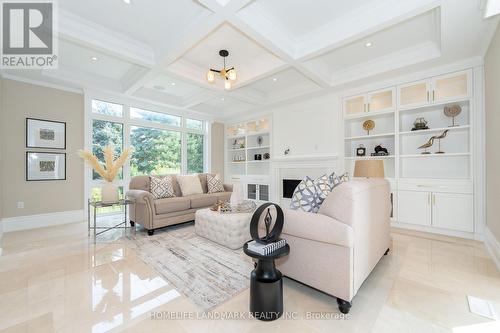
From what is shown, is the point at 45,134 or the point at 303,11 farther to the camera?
the point at 45,134

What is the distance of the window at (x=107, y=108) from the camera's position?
4.69m

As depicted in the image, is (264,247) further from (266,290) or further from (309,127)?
(309,127)

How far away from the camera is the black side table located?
1.51 m

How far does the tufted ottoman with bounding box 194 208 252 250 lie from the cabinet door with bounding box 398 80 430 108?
3.33 metres

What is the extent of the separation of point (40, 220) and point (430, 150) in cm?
707

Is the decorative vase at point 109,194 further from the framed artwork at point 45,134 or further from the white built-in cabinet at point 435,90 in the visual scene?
the white built-in cabinet at point 435,90

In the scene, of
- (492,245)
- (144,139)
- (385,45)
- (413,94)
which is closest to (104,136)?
Answer: (144,139)

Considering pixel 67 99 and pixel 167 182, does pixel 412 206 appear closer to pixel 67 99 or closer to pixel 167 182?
pixel 167 182

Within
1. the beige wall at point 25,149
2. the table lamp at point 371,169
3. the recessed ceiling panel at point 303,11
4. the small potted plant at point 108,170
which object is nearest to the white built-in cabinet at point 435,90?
the table lamp at point 371,169

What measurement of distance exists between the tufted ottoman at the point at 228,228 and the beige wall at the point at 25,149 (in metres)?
3.16

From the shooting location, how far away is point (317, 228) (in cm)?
166
